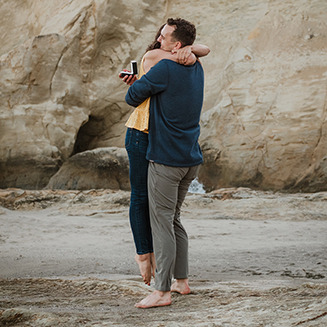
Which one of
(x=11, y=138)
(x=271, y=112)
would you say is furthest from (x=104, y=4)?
(x=271, y=112)

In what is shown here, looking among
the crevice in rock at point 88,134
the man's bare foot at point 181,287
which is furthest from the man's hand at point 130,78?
the crevice in rock at point 88,134

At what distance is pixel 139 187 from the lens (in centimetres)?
272

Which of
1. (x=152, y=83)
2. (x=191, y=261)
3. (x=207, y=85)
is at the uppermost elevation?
(x=207, y=85)

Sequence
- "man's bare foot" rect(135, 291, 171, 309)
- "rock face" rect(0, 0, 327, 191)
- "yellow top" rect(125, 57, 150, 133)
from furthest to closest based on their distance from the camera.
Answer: "rock face" rect(0, 0, 327, 191) → "yellow top" rect(125, 57, 150, 133) → "man's bare foot" rect(135, 291, 171, 309)

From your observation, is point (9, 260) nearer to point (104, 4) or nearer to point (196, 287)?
point (196, 287)

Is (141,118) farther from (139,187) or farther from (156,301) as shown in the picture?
(156,301)

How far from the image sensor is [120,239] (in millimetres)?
6039

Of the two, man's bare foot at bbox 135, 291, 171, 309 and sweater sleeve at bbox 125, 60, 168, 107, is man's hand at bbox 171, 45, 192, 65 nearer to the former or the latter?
sweater sleeve at bbox 125, 60, 168, 107

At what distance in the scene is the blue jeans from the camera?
2691mm

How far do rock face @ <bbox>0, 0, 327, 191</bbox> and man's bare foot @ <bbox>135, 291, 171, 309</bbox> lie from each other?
753cm

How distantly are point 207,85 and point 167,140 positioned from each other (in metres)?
9.21

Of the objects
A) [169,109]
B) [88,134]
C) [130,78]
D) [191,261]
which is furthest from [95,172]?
[169,109]

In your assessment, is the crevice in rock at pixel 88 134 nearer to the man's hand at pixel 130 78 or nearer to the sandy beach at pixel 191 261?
the sandy beach at pixel 191 261

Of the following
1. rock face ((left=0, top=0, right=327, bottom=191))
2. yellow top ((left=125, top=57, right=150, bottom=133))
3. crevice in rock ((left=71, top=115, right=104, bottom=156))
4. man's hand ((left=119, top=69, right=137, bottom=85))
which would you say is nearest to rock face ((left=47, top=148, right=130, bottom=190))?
rock face ((left=0, top=0, right=327, bottom=191))
